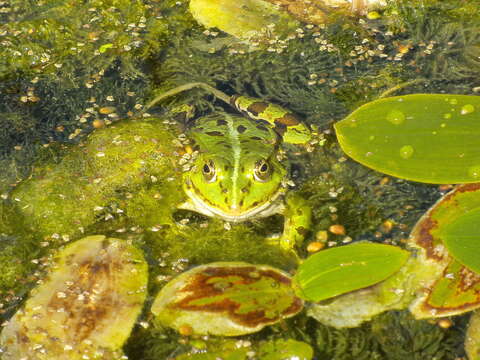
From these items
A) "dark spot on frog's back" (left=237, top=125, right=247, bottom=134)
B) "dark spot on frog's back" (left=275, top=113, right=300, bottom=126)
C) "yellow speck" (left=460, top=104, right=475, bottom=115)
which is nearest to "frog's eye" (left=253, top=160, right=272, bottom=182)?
"dark spot on frog's back" (left=237, top=125, right=247, bottom=134)

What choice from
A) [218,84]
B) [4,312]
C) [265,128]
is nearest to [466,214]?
[265,128]

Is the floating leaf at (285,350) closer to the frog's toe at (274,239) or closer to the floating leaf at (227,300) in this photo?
the floating leaf at (227,300)

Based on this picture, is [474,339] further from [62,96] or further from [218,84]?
[62,96]

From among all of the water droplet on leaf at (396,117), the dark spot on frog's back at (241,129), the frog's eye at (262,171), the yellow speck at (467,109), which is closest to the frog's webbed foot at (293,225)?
the frog's eye at (262,171)

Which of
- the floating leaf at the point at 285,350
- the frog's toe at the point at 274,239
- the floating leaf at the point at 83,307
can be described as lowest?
the floating leaf at the point at 285,350

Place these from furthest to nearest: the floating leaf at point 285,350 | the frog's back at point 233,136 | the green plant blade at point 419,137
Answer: the frog's back at point 233,136 < the green plant blade at point 419,137 < the floating leaf at point 285,350

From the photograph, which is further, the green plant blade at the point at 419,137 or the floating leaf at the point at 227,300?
Result: the green plant blade at the point at 419,137
